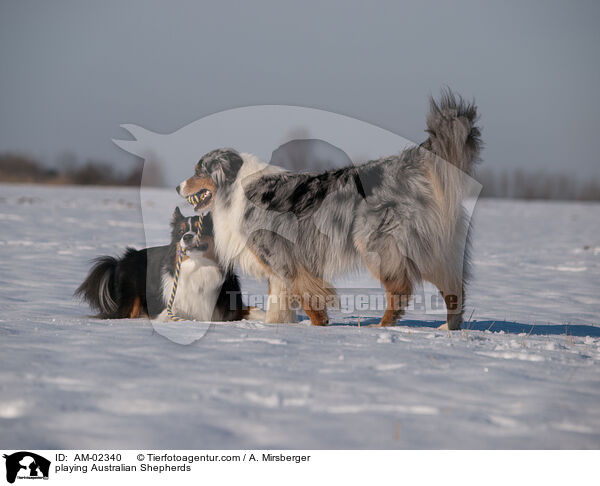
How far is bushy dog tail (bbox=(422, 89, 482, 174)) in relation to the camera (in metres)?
4.23

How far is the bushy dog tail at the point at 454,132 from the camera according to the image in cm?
423

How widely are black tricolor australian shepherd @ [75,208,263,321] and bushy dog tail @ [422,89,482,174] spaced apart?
7.52 ft

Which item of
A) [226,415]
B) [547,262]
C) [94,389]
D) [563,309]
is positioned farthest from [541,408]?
[547,262]

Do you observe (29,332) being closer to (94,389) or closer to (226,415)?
(94,389)

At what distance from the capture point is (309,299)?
187 inches

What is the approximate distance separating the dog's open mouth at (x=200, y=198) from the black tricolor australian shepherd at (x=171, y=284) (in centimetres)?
12

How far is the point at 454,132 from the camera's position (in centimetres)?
423

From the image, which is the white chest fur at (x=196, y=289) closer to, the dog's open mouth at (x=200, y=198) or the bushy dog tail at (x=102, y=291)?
the dog's open mouth at (x=200, y=198)

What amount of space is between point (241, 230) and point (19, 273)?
13.2 feet

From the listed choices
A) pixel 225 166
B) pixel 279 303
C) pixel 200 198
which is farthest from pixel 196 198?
pixel 279 303

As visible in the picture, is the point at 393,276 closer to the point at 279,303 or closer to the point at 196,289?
the point at 279,303
